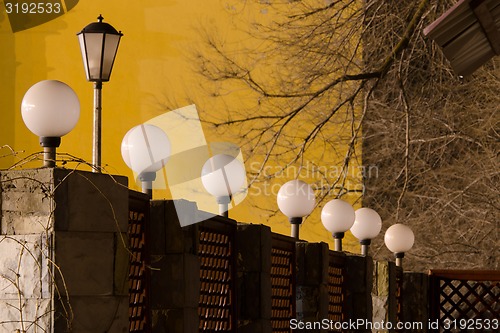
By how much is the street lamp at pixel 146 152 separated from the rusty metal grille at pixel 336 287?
3155 millimetres

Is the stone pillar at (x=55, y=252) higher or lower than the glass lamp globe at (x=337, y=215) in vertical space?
lower

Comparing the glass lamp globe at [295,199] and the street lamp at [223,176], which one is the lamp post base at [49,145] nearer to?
the street lamp at [223,176]

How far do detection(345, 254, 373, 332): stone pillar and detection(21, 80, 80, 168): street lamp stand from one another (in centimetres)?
484

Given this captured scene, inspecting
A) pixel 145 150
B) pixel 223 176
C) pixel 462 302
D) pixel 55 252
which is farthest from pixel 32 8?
pixel 55 252

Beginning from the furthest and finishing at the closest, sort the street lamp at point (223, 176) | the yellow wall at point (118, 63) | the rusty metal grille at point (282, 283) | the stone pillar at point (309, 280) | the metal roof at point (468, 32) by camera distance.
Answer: the yellow wall at point (118, 63)
the stone pillar at point (309, 280)
the rusty metal grille at point (282, 283)
the street lamp at point (223, 176)
the metal roof at point (468, 32)

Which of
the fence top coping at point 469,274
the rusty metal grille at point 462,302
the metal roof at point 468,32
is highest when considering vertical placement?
the metal roof at point 468,32

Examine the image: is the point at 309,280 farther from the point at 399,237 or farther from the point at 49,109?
the point at 399,237

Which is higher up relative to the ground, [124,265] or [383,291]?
[124,265]

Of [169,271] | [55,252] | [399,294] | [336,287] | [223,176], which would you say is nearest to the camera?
[55,252]

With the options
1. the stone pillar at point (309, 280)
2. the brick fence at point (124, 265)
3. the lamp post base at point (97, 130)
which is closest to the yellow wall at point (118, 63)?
the stone pillar at point (309, 280)

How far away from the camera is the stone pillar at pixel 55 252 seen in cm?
366

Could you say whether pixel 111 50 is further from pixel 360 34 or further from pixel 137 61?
pixel 137 61

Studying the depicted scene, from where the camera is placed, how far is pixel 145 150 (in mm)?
5191

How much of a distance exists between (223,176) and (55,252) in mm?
2319
